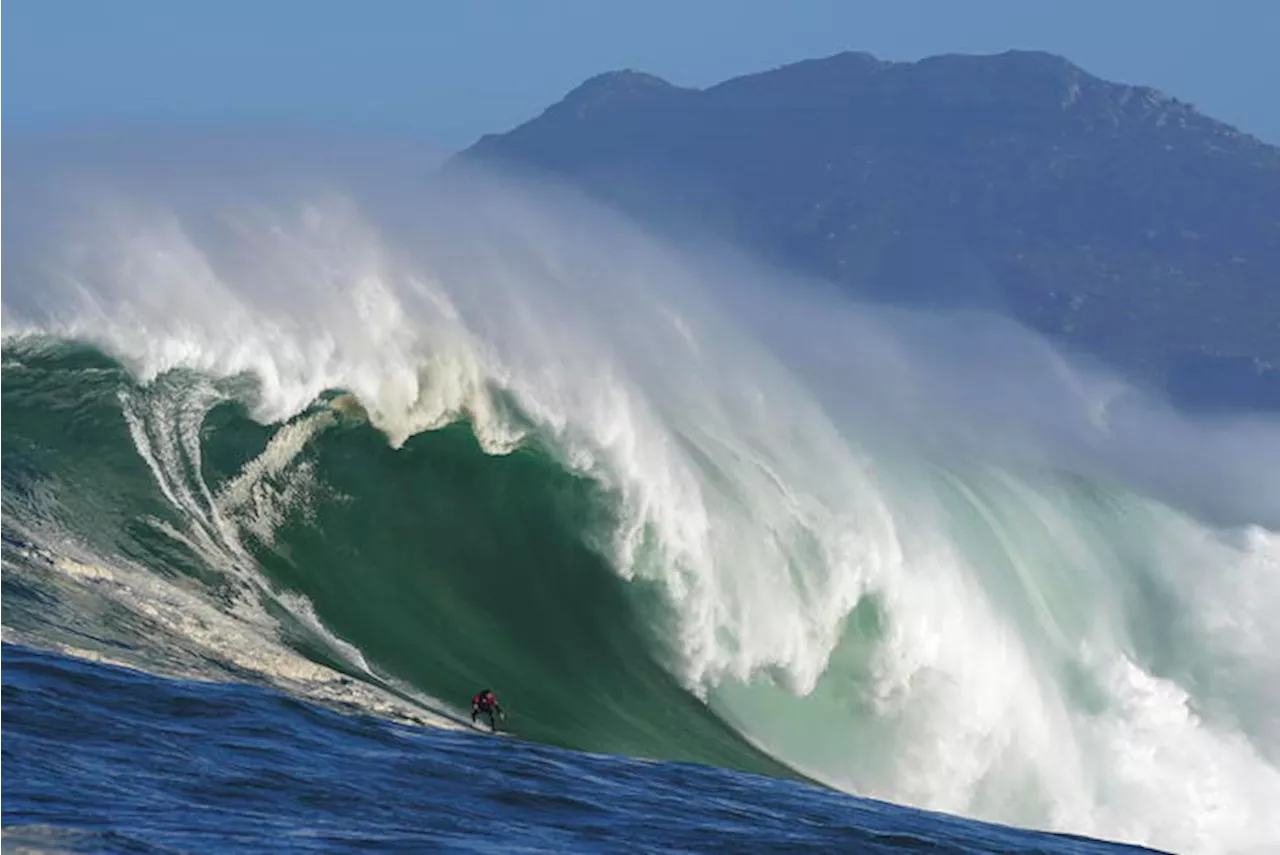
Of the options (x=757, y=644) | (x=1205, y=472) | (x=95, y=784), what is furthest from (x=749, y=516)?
(x=1205, y=472)

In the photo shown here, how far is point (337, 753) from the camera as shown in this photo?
41.9 feet

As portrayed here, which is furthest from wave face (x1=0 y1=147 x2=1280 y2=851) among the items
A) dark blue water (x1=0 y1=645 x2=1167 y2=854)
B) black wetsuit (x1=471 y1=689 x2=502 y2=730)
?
dark blue water (x1=0 y1=645 x2=1167 y2=854)

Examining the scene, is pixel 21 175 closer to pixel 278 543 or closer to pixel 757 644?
pixel 278 543

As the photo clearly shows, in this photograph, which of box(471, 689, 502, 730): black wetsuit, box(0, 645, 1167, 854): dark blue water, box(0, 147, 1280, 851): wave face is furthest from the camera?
box(0, 147, 1280, 851): wave face

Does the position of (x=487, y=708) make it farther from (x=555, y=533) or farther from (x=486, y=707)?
(x=555, y=533)

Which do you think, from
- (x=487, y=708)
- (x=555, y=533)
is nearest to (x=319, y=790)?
(x=487, y=708)

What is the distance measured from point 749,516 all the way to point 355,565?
452cm

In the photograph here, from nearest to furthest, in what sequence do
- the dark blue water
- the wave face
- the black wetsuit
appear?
the dark blue water → the black wetsuit → the wave face

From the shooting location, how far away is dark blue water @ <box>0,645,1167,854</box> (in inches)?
416

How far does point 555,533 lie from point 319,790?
946cm

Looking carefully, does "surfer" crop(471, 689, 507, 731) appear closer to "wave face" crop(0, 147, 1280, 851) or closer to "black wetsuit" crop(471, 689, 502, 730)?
"black wetsuit" crop(471, 689, 502, 730)

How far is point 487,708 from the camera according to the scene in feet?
53.1

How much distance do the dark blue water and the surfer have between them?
764mm

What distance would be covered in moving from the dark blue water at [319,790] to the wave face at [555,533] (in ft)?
4.61
